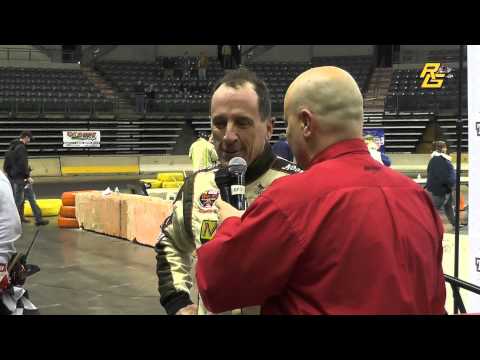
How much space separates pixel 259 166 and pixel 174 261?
0.51m

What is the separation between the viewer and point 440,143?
10398 millimetres

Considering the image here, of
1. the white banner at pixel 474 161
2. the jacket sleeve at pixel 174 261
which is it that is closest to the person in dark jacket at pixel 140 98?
the white banner at pixel 474 161

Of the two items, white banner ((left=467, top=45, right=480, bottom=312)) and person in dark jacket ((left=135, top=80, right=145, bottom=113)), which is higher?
person in dark jacket ((left=135, top=80, right=145, bottom=113))

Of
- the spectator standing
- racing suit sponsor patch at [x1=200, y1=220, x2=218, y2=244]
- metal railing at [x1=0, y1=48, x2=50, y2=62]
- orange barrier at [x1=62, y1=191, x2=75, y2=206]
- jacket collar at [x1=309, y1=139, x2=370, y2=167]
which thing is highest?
metal railing at [x1=0, y1=48, x2=50, y2=62]

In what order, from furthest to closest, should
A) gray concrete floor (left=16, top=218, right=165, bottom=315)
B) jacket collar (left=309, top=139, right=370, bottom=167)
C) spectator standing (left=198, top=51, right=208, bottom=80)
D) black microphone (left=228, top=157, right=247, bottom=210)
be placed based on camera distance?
spectator standing (left=198, top=51, right=208, bottom=80), gray concrete floor (left=16, top=218, right=165, bottom=315), black microphone (left=228, top=157, right=247, bottom=210), jacket collar (left=309, top=139, right=370, bottom=167)

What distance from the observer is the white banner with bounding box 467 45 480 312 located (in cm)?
376

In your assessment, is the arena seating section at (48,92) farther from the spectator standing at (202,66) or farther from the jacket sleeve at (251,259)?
the jacket sleeve at (251,259)

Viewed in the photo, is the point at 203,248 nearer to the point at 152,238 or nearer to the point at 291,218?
the point at 291,218

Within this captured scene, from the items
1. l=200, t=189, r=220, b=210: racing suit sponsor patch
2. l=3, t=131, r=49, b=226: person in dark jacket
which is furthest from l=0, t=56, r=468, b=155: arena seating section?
l=200, t=189, r=220, b=210: racing suit sponsor patch

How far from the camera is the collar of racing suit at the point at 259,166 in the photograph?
2135 millimetres

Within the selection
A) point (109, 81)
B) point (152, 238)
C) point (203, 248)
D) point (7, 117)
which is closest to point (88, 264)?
point (152, 238)

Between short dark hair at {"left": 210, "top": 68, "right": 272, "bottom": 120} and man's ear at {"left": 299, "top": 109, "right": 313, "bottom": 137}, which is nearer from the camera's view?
man's ear at {"left": 299, "top": 109, "right": 313, "bottom": 137}

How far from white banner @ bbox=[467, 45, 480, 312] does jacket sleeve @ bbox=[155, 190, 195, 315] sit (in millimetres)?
2194

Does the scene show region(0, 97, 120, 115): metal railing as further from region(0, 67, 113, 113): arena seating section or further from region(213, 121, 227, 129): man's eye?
region(213, 121, 227, 129): man's eye
